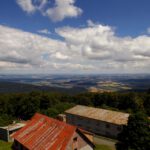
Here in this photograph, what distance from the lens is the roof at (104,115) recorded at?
62.0m

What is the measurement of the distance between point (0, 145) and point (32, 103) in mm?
38518

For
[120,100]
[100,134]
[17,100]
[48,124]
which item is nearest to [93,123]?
[100,134]

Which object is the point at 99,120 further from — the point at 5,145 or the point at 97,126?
the point at 5,145

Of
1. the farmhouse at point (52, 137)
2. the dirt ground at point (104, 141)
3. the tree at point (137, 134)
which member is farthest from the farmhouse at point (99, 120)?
the tree at point (137, 134)

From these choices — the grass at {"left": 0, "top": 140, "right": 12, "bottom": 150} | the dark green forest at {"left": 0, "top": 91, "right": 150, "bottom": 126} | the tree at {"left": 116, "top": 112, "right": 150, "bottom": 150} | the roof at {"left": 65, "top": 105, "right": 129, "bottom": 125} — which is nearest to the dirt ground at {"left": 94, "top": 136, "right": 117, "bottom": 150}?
the roof at {"left": 65, "top": 105, "right": 129, "bottom": 125}

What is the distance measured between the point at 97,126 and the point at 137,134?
107ft

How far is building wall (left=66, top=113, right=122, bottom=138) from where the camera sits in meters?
61.5

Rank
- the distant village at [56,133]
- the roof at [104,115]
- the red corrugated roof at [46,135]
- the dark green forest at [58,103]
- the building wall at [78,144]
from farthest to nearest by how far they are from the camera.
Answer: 1. the dark green forest at [58,103]
2. the roof at [104,115]
3. the building wall at [78,144]
4. the distant village at [56,133]
5. the red corrugated roof at [46,135]

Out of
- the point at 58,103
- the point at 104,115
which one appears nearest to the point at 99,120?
the point at 104,115

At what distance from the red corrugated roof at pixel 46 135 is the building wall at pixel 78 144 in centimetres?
119

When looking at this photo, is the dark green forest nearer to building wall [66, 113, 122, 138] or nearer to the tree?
building wall [66, 113, 122, 138]

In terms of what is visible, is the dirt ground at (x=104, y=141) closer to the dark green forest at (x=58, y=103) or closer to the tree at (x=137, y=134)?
the tree at (x=137, y=134)

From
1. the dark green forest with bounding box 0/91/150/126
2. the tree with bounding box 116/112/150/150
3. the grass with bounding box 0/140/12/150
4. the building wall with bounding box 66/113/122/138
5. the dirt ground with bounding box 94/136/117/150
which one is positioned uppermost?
the tree with bounding box 116/112/150/150

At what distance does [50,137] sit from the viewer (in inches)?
1538
